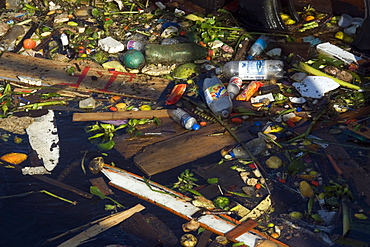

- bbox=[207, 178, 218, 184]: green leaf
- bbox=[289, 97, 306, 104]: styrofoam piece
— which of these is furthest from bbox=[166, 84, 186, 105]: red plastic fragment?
bbox=[207, 178, 218, 184]: green leaf

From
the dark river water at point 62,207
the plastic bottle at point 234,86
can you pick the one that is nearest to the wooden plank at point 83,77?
the plastic bottle at point 234,86

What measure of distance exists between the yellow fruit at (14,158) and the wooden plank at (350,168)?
290cm

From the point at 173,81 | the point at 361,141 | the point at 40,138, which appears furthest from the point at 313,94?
the point at 40,138

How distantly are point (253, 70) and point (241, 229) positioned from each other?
236 centimetres

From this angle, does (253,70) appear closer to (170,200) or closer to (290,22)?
(290,22)

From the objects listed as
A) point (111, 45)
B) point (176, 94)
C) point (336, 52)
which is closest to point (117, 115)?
point (176, 94)

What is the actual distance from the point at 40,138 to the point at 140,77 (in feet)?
5.01

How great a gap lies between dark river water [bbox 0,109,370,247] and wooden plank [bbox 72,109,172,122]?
435mm

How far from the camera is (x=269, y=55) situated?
5.95 meters

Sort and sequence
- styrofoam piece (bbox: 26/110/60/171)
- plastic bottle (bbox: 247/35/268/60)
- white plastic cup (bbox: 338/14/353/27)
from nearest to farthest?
styrofoam piece (bbox: 26/110/60/171), plastic bottle (bbox: 247/35/268/60), white plastic cup (bbox: 338/14/353/27)

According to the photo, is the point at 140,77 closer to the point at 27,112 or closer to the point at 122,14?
the point at 27,112

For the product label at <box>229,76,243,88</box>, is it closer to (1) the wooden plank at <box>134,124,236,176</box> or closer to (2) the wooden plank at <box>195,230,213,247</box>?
(1) the wooden plank at <box>134,124,236,176</box>

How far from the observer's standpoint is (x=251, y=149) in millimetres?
4469

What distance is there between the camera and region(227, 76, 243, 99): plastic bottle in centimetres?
526
